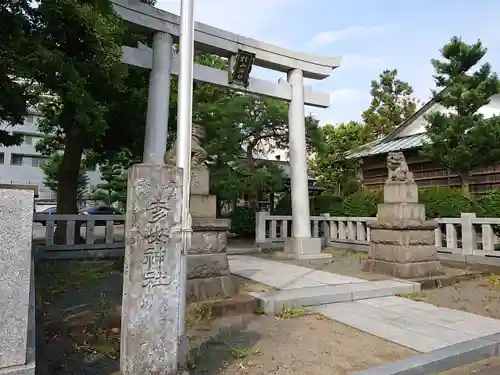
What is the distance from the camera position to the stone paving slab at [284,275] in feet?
23.2

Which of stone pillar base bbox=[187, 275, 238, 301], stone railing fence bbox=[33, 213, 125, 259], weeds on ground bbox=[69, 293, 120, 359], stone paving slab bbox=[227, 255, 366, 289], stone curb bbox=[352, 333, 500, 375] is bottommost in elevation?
stone curb bbox=[352, 333, 500, 375]

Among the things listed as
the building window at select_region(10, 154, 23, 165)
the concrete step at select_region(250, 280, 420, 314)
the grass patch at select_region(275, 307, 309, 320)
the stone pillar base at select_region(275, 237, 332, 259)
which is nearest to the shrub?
the stone pillar base at select_region(275, 237, 332, 259)

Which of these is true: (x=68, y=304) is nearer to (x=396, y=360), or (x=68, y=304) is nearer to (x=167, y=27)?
(x=396, y=360)

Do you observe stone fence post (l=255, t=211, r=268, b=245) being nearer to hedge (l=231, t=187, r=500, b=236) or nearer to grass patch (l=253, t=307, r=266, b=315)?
hedge (l=231, t=187, r=500, b=236)

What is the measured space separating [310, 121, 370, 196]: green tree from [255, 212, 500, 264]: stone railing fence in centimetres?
576

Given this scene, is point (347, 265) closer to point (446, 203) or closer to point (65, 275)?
point (446, 203)

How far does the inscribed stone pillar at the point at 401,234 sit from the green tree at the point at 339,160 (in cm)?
1020

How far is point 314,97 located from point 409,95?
728 inches

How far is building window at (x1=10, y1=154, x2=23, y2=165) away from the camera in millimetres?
38581

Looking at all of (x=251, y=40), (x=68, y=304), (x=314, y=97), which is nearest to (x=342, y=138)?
(x=314, y=97)

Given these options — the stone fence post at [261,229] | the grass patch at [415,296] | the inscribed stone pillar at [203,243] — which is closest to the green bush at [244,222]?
the stone fence post at [261,229]

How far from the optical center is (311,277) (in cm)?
773

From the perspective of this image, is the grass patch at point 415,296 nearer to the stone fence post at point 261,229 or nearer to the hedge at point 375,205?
the hedge at point 375,205

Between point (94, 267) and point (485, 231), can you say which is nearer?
point (94, 267)
